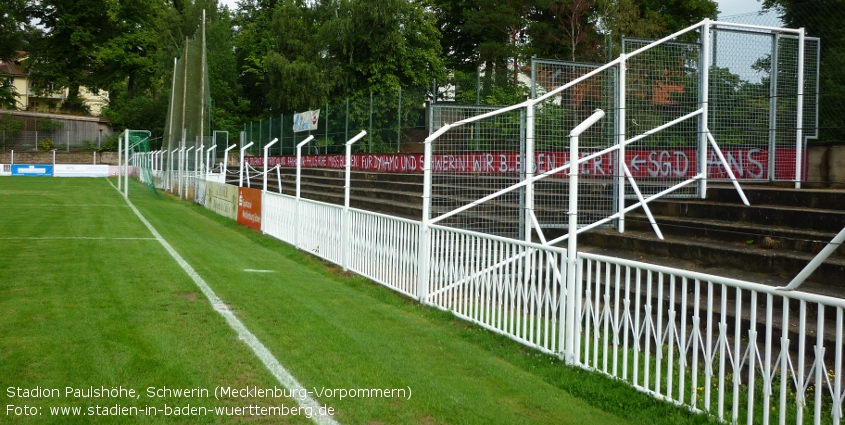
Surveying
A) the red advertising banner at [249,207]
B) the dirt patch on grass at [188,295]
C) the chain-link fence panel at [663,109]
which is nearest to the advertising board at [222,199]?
the red advertising banner at [249,207]

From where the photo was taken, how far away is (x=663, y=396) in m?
5.27

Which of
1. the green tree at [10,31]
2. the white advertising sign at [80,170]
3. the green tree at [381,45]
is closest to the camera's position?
the green tree at [381,45]

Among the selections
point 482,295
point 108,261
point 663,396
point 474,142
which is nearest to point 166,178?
point 108,261

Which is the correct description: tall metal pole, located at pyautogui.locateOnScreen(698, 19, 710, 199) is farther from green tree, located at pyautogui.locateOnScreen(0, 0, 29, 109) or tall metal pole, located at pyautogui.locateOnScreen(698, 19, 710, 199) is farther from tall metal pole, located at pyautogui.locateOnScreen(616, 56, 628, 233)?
green tree, located at pyautogui.locateOnScreen(0, 0, 29, 109)

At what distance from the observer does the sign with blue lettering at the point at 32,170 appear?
5732 cm

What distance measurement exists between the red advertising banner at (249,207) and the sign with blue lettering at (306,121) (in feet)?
28.3

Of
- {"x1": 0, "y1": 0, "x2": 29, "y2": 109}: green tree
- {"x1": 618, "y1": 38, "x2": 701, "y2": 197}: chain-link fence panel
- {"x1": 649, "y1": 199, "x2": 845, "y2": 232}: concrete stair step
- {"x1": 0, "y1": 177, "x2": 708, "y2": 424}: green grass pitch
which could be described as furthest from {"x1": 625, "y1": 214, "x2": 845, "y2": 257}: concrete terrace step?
{"x1": 0, "y1": 0, "x2": 29, "y2": 109}: green tree

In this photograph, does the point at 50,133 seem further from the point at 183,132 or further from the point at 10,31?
the point at 183,132

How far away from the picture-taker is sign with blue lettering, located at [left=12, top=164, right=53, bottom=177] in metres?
57.3

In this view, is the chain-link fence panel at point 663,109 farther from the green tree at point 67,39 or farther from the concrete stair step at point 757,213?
the green tree at point 67,39

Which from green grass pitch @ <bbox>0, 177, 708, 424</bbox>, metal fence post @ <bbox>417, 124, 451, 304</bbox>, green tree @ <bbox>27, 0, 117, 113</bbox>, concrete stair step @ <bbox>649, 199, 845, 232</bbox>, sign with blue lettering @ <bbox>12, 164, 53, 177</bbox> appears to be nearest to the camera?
green grass pitch @ <bbox>0, 177, 708, 424</bbox>

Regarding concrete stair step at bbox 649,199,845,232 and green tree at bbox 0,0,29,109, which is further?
green tree at bbox 0,0,29,109

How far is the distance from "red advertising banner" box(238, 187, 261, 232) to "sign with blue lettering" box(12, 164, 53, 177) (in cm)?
4349

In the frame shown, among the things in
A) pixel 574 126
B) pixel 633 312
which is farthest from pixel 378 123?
pixel 633 312
